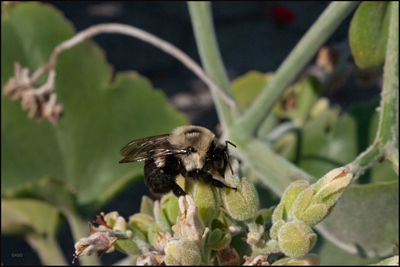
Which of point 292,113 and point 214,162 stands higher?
point 292,113

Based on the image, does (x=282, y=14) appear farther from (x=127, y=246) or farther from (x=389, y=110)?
(x=127, y=246)

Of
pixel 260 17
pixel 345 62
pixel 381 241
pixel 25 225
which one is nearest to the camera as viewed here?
pixel 381 241

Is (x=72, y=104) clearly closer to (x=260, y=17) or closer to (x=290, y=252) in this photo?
(x=290, y=252)

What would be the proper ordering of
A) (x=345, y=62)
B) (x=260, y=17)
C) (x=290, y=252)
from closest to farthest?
(x=290, y=252) < (x=345, y=62) < (x=260, y=17)

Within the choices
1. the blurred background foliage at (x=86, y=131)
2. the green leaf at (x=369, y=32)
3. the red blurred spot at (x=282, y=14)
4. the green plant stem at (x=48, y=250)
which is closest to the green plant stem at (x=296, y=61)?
the green leaf at (x=369, y=32)

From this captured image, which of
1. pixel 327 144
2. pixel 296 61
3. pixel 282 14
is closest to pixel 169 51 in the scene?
pixel 296 61

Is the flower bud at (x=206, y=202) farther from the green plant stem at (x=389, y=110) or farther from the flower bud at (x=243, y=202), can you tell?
the green plant stem at (x=389, y=110)

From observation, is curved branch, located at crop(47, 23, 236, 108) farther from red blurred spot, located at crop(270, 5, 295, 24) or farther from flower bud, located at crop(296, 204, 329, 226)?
red blurred spot, located at crop(270, 5, 295, 24)

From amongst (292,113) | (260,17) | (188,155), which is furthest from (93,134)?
(260,17)
